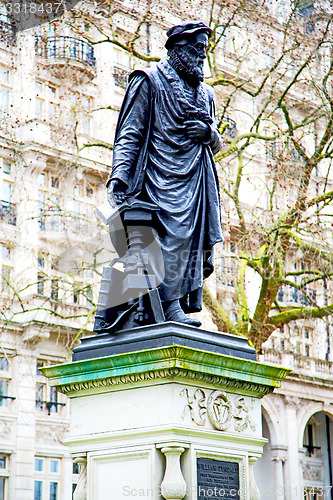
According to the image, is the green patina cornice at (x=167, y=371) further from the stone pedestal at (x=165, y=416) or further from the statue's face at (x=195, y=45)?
the statue's face at (x=195, y=45)

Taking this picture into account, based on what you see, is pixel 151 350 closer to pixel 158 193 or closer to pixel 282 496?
pixel 158 193

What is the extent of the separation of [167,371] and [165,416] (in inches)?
12.2

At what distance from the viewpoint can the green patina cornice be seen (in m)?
6.43

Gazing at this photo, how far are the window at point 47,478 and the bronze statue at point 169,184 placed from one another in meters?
25.1

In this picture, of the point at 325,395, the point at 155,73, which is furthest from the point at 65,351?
the point at 155,73

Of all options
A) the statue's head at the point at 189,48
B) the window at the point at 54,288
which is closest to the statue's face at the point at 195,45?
the statue's head at the point at 189,48

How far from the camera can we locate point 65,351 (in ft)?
109

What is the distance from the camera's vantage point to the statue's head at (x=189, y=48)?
7.74 metres

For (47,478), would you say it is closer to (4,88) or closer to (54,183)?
(54,183)

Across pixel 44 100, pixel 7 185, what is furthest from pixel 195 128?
pixel 44 100

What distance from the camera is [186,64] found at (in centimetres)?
775

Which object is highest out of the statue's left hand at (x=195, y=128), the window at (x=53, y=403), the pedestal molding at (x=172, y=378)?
the window at (x=53, y=403)

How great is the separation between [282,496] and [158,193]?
31037 mm

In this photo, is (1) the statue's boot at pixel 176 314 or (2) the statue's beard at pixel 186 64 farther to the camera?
(2) the statue's beard at pixel 186 64
